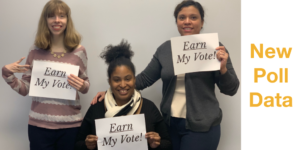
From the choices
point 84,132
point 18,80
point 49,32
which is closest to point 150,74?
point 84,132

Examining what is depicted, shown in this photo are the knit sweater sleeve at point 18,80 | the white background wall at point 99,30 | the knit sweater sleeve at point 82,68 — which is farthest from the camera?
the white background wall at point 99,30

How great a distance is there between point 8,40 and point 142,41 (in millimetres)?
904

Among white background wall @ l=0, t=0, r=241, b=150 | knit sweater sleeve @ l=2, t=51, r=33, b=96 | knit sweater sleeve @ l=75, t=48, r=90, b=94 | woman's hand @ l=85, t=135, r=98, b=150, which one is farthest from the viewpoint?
white background wall @ l=0, t=0, r=241, b=150

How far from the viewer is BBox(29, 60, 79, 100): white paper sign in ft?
4.52

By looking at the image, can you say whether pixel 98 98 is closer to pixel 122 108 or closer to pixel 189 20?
pixel 122 108

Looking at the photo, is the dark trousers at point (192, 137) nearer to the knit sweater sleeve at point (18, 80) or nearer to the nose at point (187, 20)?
the nose at point (187, 20)

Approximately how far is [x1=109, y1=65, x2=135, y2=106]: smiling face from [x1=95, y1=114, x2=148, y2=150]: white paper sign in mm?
114

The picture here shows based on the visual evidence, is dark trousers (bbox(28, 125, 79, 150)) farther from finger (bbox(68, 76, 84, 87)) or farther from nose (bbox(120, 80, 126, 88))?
nose (bbox(120, 80, 126, 88))

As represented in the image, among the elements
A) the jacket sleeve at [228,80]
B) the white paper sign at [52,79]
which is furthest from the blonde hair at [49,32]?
the jacket sleeve at [228,80]

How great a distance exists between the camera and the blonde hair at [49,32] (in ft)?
4.52

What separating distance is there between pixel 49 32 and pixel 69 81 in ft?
0.97

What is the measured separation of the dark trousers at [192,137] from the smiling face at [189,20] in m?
0.47
